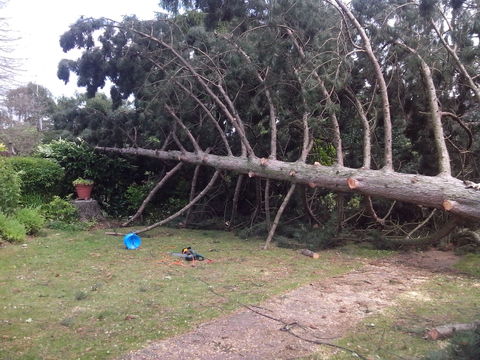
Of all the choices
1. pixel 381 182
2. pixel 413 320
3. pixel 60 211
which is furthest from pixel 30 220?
pixel 413 320

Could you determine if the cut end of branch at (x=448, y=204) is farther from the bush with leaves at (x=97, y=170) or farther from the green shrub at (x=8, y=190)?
the bush with leaves at (x=97, y=170)

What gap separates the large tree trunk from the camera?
5469 mm

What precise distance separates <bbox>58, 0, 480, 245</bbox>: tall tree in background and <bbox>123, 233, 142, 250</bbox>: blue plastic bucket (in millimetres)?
1506

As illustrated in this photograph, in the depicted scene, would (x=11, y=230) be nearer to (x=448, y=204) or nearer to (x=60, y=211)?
(x=60, y=211)

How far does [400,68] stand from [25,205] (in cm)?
904

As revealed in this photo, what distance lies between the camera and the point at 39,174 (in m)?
11.8

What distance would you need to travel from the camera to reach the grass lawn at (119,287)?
382cm

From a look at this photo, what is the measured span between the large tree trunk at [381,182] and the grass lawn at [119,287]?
4.12ft

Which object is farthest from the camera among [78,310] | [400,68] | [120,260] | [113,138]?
[113,138]

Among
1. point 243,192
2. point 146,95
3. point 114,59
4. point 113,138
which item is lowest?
point 243,192

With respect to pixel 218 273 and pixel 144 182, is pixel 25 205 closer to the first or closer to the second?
pixel 144 182

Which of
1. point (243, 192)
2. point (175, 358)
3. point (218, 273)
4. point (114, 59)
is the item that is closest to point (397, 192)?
point (218, 273)

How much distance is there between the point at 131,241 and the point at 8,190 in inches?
120

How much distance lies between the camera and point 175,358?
3439 mm
